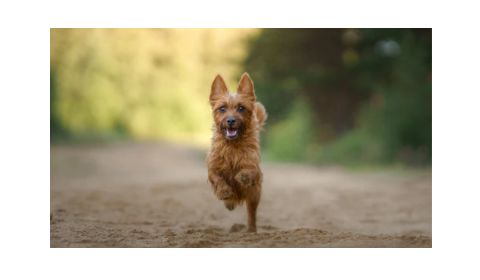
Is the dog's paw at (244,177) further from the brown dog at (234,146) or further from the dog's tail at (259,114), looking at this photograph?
the dog's tail at (259,114)

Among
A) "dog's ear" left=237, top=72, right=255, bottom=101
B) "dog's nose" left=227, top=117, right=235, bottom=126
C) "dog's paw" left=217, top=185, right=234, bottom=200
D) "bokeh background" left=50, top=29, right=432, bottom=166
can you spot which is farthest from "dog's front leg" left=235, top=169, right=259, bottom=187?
"bokeh background" left=50, top=29, right=432, bottom=166

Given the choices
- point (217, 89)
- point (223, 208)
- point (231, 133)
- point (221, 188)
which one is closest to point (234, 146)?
point (231, 133)

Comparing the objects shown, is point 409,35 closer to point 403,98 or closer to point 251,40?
point 403,98

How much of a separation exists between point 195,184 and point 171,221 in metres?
5.10

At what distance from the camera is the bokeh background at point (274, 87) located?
19.2 meters

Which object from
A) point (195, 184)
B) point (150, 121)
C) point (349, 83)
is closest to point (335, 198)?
point (195, 184)

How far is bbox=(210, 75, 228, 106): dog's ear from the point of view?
23.7 feet

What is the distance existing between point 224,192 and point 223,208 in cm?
446

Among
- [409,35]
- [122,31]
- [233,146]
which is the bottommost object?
[233,146]

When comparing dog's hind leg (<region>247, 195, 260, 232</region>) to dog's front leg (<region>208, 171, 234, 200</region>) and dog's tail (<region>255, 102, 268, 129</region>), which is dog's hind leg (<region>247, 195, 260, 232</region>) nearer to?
dog's front leg (<region>208, 171, 234, 200</region>)

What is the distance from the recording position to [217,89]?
287 inches

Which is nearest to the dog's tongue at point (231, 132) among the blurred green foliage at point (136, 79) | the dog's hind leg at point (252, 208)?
the dog's hind leg at point (252, 208)

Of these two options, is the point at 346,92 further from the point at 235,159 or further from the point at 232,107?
the point at 232,107

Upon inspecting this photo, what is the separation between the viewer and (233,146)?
7.26 metres
